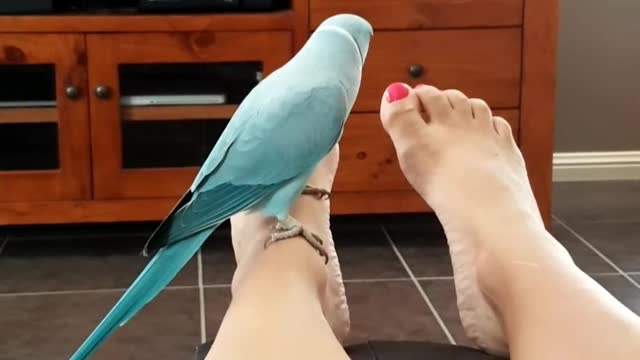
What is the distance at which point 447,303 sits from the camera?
1752mm

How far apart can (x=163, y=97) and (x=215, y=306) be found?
48 centimetres

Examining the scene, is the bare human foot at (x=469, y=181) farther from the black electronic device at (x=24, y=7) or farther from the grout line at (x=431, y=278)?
the black electronic device at (x=24, y=7)

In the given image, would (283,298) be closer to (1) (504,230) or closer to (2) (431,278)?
(1) (504,230)

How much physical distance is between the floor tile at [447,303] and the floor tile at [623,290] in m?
0.28

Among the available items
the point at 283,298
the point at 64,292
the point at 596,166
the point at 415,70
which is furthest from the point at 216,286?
the point at 596,166

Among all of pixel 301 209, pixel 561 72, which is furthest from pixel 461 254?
pixel 561 72

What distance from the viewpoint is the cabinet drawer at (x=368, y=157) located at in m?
2.00

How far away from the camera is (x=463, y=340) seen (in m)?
1.59

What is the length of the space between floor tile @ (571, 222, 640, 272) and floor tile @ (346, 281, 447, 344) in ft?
1.46

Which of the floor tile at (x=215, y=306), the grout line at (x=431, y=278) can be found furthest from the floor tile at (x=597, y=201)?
the floor tile at (x=215, y=306)

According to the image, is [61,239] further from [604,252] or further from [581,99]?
[581,99]

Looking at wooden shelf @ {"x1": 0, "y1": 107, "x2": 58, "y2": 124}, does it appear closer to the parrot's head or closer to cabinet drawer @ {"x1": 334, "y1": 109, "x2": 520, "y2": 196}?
cabinet drawer @ {"x1": 334, "y1": 109, "x2": 520, "y2": 196}

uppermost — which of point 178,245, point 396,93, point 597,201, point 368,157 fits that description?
point 396,93

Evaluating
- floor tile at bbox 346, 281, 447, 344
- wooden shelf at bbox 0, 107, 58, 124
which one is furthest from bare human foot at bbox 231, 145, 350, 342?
wooden shelf at bbox 0, 107, 58, 124
